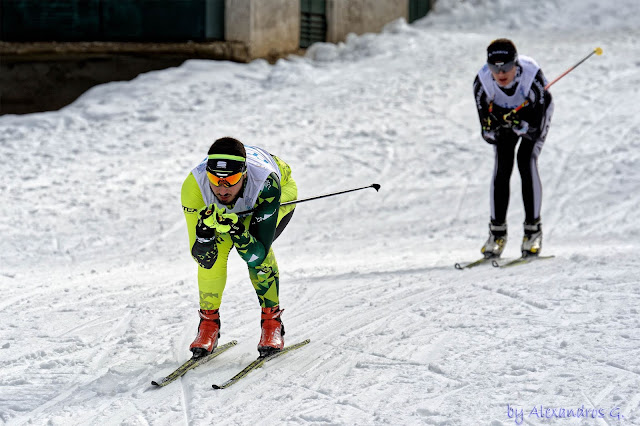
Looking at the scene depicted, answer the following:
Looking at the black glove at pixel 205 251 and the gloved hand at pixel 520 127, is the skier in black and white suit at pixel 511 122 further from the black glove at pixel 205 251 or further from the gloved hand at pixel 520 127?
the black glove at pixel 205 251

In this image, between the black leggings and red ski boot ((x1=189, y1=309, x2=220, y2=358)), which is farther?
the black leggings

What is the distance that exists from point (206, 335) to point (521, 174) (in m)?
3.47

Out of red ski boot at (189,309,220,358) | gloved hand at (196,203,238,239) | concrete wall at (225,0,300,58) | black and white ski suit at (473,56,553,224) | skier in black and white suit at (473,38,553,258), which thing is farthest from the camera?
concrete wall at (225,0,300,58)

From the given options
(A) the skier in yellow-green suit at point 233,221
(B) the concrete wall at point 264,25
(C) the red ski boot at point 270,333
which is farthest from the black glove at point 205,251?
(B) the concrete wall at point 264,25

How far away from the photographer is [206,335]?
455cm

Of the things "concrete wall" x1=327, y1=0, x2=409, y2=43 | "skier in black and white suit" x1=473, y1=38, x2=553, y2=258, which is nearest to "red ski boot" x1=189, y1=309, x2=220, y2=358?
"skier in black and white suit" x1=473, y1=38, x2=553, y2=258

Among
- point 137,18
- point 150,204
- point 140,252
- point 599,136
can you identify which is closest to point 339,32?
point 137,18

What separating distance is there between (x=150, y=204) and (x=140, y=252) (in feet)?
4.46

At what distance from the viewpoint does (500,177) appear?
6922 millimetres

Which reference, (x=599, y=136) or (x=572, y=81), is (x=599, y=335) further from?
(x=572, y=81)

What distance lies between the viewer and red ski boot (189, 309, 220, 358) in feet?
14.8

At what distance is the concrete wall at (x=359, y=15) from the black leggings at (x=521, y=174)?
8843mm

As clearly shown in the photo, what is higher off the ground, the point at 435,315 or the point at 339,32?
the point at 339,32
